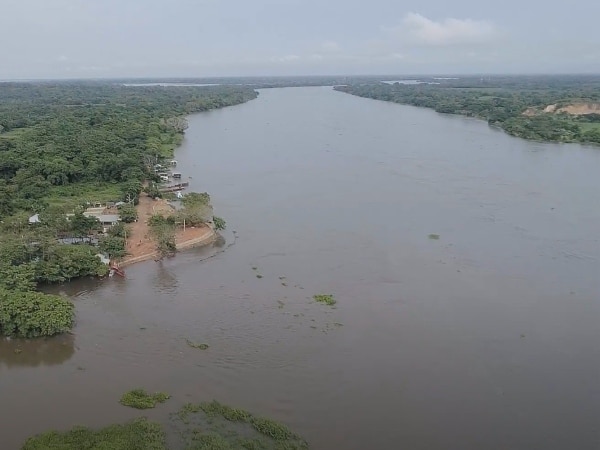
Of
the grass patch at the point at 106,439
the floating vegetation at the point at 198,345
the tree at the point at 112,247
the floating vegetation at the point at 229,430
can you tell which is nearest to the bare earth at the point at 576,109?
the tree at the point at 112,247

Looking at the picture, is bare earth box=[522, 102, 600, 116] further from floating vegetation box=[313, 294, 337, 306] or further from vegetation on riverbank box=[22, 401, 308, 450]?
vegetation on riverbank box=[22, 401, 308, 450]

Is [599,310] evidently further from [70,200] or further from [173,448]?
[70,200]

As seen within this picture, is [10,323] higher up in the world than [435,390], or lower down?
higher up

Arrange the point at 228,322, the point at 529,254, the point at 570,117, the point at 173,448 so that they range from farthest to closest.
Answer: the point at 570,117 < the point at 529,254 < the point at 228,322 < the point at 173,448

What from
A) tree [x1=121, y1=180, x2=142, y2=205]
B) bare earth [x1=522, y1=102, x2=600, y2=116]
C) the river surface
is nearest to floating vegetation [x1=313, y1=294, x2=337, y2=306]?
the river surface

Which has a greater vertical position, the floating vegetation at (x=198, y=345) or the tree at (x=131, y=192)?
the tree at (x=131, y=192)

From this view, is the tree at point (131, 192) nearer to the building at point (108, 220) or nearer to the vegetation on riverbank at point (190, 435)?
the building at point (108, 220)

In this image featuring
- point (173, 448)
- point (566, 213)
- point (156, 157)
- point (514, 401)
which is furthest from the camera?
point (156, 157)

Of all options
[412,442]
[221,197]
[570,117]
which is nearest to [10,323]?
[412,442]
